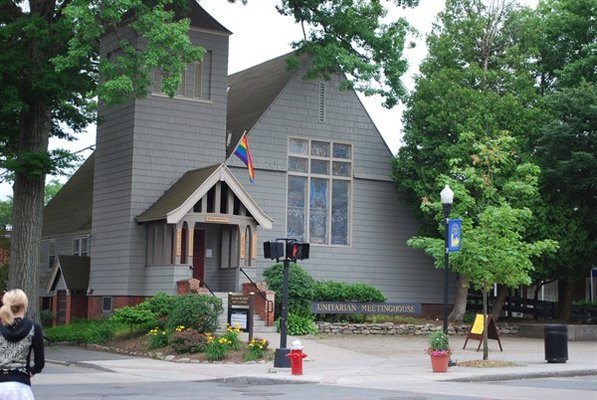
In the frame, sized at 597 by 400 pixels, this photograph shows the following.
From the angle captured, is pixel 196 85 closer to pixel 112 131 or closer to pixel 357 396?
pixel 112 131

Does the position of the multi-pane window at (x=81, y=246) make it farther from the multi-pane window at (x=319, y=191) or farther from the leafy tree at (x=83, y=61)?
the multi-pane window at (x=319, y=191)

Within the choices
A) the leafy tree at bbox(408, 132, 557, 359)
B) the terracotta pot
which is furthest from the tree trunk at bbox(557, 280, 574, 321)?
the terracotta pot

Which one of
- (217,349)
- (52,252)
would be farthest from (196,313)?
(52,252)

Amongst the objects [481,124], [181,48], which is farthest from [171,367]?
→ [481,124]

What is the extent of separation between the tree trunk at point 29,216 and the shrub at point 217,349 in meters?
7.17

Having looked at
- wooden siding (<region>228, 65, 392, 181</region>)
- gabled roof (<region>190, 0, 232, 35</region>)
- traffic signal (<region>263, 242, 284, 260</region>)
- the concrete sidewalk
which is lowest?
the concrete sidewalk

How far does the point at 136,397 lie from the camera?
54.4 feet

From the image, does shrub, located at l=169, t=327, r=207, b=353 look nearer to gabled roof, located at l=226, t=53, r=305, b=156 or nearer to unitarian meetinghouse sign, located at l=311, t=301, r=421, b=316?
unitarian meetinghouse sign, located at l=311, t=301, r=421, b=316

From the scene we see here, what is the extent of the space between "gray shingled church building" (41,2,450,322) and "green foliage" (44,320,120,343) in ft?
4.86

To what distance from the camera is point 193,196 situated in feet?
101

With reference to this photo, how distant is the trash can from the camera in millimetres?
24562

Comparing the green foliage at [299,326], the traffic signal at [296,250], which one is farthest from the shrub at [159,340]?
the traffic signal at [296,250]

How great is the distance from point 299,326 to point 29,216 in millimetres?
8973

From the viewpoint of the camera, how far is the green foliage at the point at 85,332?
29.6m
